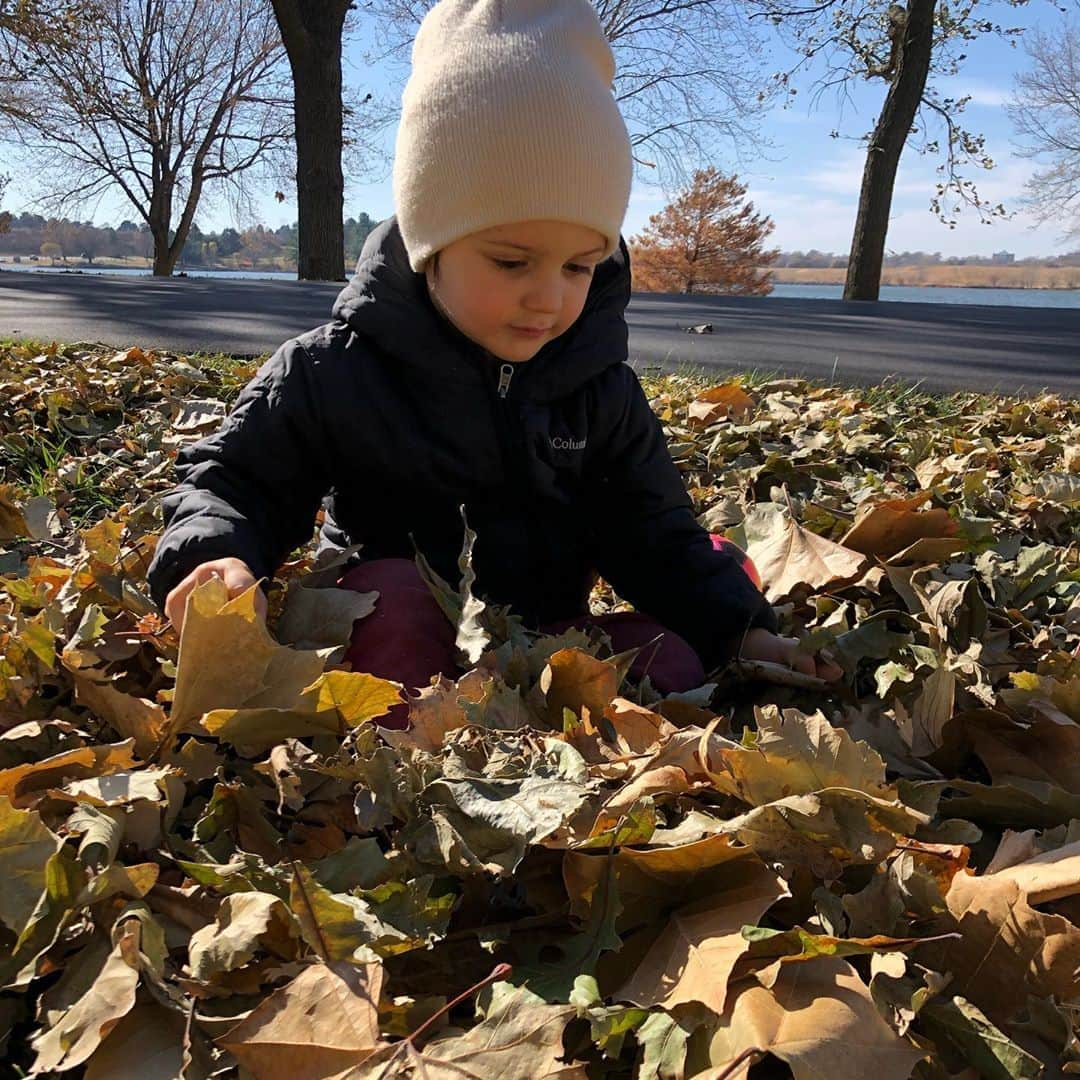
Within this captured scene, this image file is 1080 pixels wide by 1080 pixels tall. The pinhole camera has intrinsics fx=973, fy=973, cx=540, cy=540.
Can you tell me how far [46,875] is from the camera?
3.12 ft

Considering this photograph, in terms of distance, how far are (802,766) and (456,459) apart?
101cm

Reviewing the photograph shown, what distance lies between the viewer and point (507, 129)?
5.28ft

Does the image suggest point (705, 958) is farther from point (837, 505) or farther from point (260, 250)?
point (260, 250)

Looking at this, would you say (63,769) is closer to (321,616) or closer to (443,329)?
(321,616)

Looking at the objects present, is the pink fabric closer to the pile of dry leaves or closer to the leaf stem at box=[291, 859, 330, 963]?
the pile of dry leaves

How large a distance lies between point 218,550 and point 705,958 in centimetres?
100

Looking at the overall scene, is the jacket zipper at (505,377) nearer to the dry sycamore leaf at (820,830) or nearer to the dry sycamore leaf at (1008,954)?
the dry sycamore leaf at (820,830)

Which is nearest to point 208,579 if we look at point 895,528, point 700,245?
point 895,528

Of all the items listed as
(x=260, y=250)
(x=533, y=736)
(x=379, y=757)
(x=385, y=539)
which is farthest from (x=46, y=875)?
(x=260, y=250)

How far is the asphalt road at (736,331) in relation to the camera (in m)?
5.32

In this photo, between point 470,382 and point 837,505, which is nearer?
point 470,382

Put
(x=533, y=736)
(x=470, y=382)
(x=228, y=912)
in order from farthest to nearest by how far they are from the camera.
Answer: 1. (x=470, y=382)
2. (x=533, y=736)
3. (x=228, y=912)

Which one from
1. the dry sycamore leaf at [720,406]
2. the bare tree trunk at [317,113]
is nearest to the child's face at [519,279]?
the dry sycamore leaf at [720,406]

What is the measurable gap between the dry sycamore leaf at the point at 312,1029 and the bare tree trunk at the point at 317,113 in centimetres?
1315
